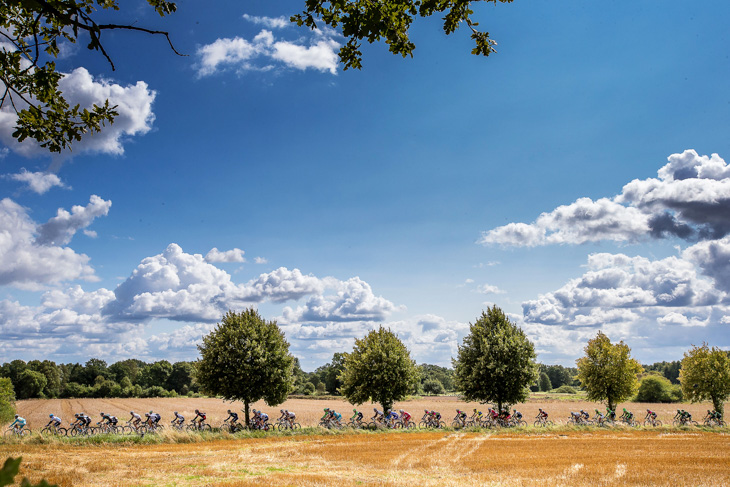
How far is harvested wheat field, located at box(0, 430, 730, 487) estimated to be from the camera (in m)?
14.5

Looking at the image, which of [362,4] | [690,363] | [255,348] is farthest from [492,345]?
[362,4]

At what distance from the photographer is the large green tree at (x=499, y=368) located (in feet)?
117

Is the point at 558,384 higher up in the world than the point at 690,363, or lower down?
lower down

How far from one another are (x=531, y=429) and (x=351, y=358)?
49.7 ft

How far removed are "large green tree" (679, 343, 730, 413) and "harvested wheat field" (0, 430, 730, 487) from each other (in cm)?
1623

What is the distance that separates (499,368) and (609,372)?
11679mm

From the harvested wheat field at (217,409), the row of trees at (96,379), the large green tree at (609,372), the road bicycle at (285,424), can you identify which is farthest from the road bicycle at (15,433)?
the row of trees at (96,379)

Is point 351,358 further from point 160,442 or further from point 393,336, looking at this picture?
point 160,442

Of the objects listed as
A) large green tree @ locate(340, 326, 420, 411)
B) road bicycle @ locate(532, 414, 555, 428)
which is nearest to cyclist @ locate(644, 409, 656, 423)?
road bicycle @ locate(532, 414, 555, 428)

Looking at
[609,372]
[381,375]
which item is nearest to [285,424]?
[381,375]

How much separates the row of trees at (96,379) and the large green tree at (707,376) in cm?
7200

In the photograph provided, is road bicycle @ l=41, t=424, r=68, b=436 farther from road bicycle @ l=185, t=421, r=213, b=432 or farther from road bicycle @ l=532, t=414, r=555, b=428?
road bicycle @ l=532, t=414, r=555, b=428

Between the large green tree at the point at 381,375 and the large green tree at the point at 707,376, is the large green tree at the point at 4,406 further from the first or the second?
the large green tree at the point at 707,376

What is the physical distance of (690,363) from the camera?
42.5 metres
